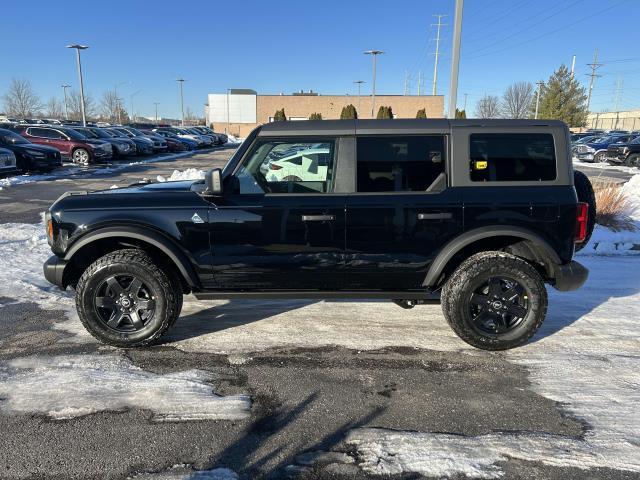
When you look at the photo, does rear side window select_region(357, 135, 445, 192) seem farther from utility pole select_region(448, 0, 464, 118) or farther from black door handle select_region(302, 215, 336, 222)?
utility pole select_region(448, 0, 464, 118)

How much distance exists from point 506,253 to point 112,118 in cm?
10231

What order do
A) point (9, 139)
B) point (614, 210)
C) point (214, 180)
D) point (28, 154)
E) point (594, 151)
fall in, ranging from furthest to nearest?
point (594, 151) → point (9, 139) → point (28, 154) → point (614, 210) → point (214, 180)

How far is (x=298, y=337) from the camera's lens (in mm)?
4262

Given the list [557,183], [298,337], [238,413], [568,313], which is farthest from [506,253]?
[238,413]

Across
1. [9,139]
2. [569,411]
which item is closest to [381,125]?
[569,411]

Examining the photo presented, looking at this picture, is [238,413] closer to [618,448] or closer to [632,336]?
[618,448]

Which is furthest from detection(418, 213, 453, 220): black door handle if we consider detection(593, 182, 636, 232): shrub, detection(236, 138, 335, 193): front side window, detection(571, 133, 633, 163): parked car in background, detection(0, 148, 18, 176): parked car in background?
detection(571, 133, 633, 163): parked car in background

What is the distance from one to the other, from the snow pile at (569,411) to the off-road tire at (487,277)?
19cm

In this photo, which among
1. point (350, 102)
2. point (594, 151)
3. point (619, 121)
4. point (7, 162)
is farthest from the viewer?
point (619, 121)

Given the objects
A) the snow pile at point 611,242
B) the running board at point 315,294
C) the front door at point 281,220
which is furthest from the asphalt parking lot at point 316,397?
the snow pile at point 611,242

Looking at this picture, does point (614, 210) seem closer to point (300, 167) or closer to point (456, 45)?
point (456, 45)

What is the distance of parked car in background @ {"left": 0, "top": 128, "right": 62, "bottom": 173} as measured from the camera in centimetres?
1698

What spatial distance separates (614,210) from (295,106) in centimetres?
6945

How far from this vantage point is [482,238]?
387 cm
